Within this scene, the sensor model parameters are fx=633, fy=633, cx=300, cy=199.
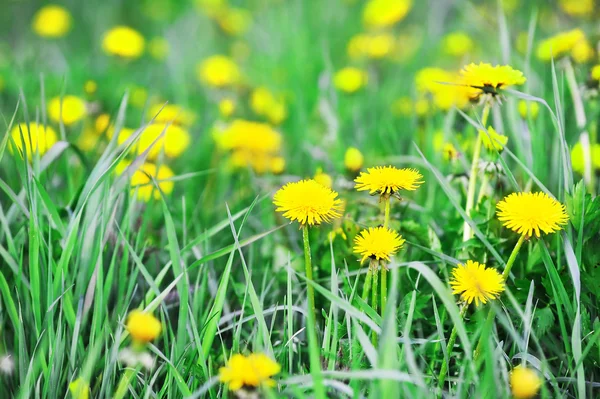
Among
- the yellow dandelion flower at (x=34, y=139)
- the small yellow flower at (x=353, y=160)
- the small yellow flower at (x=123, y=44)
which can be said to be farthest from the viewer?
the small yellow flower at (x=123, y=44)

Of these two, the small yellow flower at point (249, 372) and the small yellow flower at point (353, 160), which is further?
the small yellow flower at point (353, 160)

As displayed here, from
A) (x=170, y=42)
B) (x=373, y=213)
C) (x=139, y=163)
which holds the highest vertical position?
(x=170, y=42)

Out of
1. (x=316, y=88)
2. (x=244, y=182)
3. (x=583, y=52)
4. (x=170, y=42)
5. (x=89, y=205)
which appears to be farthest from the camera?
(x=170, y=42)

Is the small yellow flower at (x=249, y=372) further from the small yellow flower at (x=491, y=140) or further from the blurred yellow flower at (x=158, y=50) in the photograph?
the blurred yellow flower at (x=158, y=50)

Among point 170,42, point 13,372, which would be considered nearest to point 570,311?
point 13,372

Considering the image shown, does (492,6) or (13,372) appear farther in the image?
(492,6)

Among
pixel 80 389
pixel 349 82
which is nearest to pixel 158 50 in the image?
pixel 349 82

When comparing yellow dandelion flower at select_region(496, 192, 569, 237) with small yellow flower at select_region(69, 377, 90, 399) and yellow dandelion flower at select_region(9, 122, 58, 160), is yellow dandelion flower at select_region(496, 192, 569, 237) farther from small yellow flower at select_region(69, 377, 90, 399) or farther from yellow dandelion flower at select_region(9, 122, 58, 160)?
yellow dandelion flower at select_region(9, 122, 58, 160)

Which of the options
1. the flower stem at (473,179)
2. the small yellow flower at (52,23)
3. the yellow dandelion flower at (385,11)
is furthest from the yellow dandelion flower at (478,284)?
the small yellow flower at (52,23)

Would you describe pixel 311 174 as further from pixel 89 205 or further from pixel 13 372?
pixel 13 372
